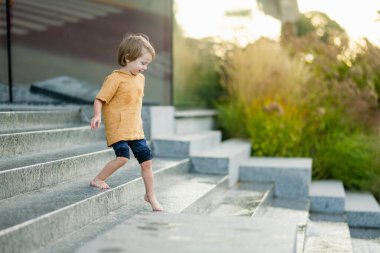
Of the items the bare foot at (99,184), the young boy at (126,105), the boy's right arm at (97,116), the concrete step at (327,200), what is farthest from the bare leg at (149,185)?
the concrete step at (327,200)

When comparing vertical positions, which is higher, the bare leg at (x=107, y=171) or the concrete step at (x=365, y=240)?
the bare leg at (x=107, y=171)

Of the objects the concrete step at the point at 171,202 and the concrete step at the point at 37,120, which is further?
the concrete step at the point at 37,120

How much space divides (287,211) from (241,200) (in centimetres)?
48

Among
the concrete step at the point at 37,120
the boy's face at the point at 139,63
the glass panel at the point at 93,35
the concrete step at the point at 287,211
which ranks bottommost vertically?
the concrete step at the point at 287,211

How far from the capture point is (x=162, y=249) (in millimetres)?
2111

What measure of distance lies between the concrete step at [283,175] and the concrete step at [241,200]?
152 mm

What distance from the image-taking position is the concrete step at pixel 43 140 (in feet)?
10.7

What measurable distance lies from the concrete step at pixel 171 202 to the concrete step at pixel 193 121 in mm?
1256

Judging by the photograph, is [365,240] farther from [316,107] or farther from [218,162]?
[316,107]

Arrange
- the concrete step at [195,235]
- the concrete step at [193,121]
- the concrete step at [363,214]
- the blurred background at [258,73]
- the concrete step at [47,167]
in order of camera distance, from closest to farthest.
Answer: the concrete step at [195,235] → the concrete step at [47,167] → the concrete step at [363,214] → the blurred background at [258,73] → the concrete step at [193,121]

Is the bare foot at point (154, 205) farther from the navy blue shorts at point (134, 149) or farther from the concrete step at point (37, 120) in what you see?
the concrete step at point (37, 120)

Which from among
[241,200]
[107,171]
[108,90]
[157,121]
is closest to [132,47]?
[108,90]

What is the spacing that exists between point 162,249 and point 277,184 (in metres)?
3.16

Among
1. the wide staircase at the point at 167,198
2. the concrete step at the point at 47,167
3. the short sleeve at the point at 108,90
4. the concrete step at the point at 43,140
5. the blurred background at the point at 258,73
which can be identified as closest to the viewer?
the wide staircase at the point at 167,198
